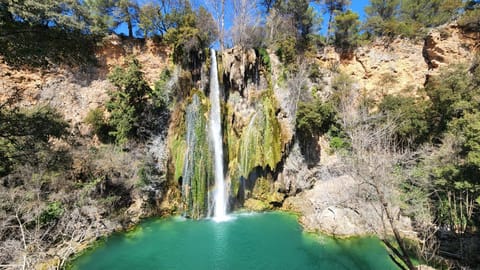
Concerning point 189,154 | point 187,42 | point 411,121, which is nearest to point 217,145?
point 189,154

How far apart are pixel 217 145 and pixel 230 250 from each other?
724 cm

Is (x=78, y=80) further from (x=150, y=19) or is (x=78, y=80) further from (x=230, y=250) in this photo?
(x=230, y=250)

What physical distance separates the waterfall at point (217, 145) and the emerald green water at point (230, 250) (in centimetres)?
196

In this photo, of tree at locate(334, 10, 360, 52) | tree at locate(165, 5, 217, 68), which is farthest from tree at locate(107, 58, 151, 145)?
tree at locate(334, 10, 360, 52)

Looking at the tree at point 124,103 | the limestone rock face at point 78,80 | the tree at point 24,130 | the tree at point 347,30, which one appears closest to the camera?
the tree at point 24,130

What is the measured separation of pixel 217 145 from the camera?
15781 millimetres

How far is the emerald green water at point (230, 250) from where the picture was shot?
898cm

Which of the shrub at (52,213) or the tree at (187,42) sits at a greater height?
the tree at (187,42)

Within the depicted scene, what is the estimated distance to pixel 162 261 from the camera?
928 cm

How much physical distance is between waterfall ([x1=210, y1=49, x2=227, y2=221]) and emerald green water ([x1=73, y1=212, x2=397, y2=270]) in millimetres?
1961

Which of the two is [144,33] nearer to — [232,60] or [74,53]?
[232,60]

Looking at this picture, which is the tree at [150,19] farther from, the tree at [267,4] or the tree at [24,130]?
the tree at [24,130]

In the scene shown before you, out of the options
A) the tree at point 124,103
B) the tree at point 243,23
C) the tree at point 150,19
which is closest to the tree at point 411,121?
the tree at point 243,23

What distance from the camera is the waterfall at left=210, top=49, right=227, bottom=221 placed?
48.2 ft
